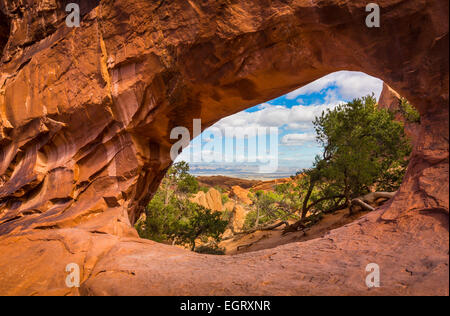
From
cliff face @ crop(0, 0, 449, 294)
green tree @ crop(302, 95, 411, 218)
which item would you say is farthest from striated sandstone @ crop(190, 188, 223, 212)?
green tree @ crop(302, 95, 411, 218)

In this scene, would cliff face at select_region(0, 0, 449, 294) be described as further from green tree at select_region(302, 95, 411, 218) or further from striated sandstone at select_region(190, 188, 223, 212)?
striated sandstone at select_region(190, 188, 223, 212)

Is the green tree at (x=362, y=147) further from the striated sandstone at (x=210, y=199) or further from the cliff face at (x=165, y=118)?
the striated sandstone at (x=210, y=199)

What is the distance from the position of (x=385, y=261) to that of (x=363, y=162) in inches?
224

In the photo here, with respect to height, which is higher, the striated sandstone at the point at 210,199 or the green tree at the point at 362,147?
the green tree at the point at 362,147

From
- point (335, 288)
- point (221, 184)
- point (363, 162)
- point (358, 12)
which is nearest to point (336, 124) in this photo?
point (363, 162)

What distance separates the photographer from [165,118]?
6562mm

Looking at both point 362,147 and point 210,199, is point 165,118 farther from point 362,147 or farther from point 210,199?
point 210,199

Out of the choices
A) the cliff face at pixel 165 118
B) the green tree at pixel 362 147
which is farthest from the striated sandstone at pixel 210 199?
the green tree at pixel 362 147

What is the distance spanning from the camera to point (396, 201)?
3.39 m

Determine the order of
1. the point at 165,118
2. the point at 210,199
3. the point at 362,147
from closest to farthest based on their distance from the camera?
the point at 165,118
the point at 362,147
the point at 210,199

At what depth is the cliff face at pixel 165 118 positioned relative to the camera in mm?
2986

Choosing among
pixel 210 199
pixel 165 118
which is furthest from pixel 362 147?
pixel 210 199

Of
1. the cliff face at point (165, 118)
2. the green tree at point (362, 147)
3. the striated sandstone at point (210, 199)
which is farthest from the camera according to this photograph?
the striated sandstone at point (210, 199)

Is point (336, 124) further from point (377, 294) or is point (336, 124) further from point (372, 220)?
point (377, 294)
